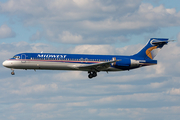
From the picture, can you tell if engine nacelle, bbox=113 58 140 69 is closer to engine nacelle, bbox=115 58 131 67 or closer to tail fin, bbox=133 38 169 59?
engine nacelle, bbox=115 58 131 67

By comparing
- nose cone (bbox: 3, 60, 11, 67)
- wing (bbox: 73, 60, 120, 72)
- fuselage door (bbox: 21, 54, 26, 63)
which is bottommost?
wing (bbox: 73, 60, 120, 72)

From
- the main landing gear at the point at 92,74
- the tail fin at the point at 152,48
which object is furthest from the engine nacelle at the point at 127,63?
the main landing gear at the point at 92,74

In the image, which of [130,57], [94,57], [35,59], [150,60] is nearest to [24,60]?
[35,59]

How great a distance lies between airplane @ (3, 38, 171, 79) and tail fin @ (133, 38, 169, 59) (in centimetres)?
164

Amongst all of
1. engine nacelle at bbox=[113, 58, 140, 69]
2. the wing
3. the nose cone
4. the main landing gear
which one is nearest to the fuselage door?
the nose cone

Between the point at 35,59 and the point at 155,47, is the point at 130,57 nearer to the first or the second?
the point at 155,47

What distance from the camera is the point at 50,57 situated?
194 ft

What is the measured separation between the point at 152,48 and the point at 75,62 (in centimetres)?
1770

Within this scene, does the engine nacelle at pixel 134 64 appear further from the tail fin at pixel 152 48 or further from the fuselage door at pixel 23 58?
the fuselage door at pixel 23 58

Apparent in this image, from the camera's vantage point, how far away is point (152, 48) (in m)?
65.2

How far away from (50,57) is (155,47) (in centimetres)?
2300

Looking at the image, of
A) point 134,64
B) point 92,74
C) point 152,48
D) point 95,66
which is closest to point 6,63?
point 92,74

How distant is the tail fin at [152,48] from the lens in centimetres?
6462

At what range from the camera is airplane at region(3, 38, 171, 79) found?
58.8 m
